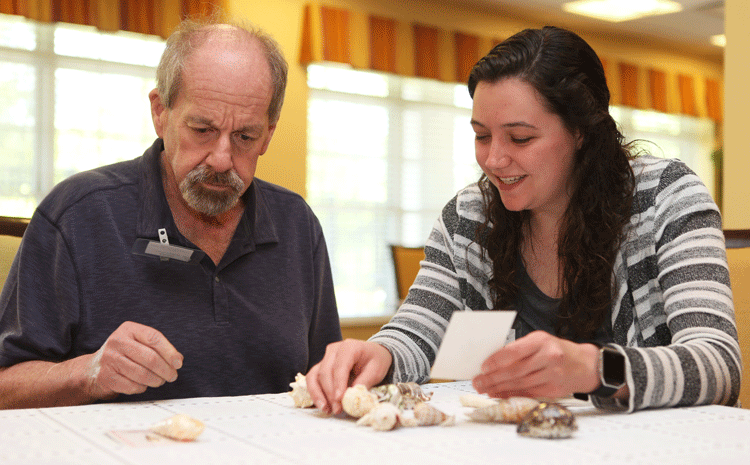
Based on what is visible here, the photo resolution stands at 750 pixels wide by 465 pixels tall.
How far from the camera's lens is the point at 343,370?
3.76 feet

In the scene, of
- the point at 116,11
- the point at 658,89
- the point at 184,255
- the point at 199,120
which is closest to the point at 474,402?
the point at 184,255

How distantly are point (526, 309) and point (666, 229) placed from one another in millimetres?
343

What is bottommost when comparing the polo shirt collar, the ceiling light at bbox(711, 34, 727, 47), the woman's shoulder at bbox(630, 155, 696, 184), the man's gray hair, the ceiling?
the polo shirt collar

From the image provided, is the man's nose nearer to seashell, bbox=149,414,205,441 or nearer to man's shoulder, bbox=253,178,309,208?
man's shoulder, bbox=253,178,309,208

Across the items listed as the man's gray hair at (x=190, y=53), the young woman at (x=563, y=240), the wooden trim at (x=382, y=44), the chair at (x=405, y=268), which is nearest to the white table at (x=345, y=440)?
the young woman at (x=563, y=240)

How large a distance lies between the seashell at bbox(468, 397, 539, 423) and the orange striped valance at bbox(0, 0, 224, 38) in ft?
12.8

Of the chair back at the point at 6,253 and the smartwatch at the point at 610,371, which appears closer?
the smartwatch at the point at 610,371

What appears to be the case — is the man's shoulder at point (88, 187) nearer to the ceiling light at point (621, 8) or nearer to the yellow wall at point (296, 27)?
the yellow wall at point (296, 27)

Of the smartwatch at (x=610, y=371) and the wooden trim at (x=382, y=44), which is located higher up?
the wooden trim at (x=382, y=44)

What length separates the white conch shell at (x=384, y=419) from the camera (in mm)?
945

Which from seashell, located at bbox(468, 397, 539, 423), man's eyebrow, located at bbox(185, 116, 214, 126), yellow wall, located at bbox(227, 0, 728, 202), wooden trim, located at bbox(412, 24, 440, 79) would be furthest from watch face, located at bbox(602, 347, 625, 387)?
wooden trim, located at bbox(412, 24, 440, 79)

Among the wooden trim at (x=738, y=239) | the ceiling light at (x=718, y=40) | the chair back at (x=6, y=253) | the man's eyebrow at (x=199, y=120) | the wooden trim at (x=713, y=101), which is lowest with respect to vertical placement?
the chair back at (x=6, y=253)

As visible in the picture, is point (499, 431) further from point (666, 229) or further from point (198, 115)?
point (198, 115)

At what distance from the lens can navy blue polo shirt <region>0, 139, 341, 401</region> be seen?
4.62ft
